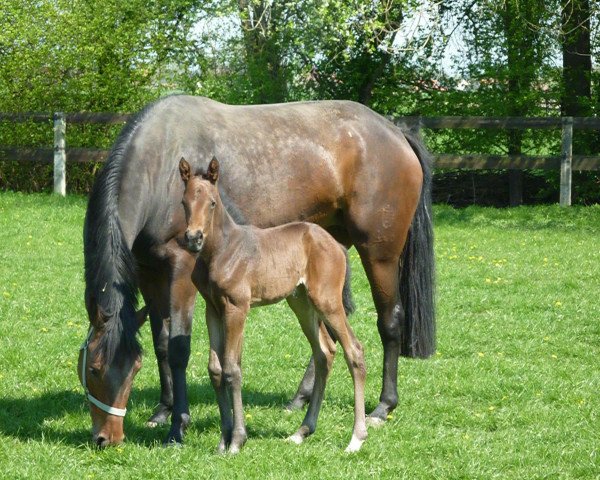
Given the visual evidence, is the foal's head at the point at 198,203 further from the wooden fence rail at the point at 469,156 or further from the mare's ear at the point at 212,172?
the wooden fence rail at the point at 469,156

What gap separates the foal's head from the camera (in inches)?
199

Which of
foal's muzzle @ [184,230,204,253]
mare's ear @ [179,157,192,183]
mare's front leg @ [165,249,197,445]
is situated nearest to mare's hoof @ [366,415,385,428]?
mare's front leg @ [165,249,197,445]

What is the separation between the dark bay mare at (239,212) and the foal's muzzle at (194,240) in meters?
0.30

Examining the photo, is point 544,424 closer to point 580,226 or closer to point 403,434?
point 403,434

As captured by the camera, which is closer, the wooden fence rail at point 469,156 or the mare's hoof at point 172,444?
the mare's hoof at point 172,444

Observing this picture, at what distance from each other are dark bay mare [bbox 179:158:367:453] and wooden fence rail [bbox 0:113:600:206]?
12.1 meters

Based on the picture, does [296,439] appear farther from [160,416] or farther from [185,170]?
[185,170]

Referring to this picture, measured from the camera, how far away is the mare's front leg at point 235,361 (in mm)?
5516

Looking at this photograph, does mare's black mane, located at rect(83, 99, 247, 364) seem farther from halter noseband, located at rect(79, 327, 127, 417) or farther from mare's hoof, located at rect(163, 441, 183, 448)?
→ mare's hoof, located at rect(163, 441, 183, 448)

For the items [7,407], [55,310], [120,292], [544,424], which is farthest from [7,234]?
[544,424]

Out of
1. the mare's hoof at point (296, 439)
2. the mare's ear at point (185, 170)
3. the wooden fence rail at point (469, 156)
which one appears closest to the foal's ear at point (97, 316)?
the mare's ear at point (185, 170)

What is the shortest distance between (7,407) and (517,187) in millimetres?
14887

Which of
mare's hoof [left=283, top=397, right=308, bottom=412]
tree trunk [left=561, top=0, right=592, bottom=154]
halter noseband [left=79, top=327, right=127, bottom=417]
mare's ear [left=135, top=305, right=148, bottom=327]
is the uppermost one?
tree trunk [left=561, top=0, right=592, bottom=154]

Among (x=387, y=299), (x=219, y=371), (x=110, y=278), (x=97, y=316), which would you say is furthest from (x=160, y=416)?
(x=387, y=299)
